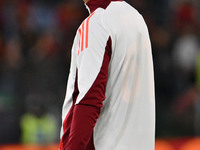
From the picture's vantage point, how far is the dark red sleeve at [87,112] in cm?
209

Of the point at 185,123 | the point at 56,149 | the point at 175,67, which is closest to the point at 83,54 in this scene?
the point at 56,149

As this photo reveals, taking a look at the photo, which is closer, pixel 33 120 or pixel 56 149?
pixel 56 149

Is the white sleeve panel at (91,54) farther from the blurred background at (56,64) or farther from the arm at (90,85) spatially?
the blurred background at (56,64)

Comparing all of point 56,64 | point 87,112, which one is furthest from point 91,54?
point 56,64

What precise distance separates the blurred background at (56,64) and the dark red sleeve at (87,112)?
525 cm

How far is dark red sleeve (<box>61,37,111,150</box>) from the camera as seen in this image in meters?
2.09

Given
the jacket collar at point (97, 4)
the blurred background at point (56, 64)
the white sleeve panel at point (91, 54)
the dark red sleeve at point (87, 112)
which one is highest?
the jacket collar at point (97, 4)

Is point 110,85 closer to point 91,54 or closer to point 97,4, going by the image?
point 91,54

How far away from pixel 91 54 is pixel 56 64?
237 inches

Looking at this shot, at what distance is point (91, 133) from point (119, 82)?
239mm

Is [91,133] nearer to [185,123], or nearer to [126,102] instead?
[126,102]

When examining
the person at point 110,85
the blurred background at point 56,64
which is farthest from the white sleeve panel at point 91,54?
the blurred background at point 56,64

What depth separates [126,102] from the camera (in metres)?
2.22

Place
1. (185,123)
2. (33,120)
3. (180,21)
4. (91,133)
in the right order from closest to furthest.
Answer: (91,133), (33,120), (185,123), (180,21)
